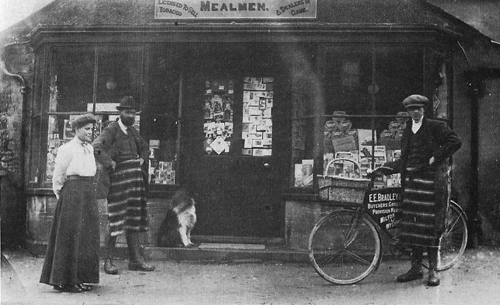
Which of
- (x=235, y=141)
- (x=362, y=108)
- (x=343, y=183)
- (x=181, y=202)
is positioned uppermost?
(x=362, y=108)

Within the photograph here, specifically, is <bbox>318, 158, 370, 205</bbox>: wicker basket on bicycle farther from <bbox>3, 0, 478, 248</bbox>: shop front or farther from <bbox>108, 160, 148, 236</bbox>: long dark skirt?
<bbox>108, 160, 148, 236</bbox>: long dark skirt

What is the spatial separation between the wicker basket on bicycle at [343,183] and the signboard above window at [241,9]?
86.9 inches

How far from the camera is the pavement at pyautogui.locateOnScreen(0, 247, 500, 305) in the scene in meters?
5.49

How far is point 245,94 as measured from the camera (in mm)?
8211

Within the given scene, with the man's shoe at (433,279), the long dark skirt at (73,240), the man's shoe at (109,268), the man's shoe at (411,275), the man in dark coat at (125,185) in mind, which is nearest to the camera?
the long dark skirt at (73,240)

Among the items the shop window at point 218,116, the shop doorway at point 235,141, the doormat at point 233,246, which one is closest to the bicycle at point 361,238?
the doormat at point 233,246

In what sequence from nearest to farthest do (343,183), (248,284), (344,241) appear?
(344,241), (248,284), (343,183)

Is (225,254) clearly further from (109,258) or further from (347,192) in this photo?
(347,192)

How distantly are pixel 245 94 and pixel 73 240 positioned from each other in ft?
12.0

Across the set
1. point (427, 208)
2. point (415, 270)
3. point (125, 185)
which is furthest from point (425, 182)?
point (125, 185)

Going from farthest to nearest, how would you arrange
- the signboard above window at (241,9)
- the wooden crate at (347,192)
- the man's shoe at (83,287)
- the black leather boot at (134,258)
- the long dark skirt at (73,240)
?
1. the signboard above window at (241,9)
2. the black leather boot at (134,258)
3. the wooden crate at (347,192)
4. the man's shoe at (83,287)
5. the long dark skirt at (73,240)

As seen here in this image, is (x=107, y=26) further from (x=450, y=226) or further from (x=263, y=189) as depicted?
(x=450, y=226)

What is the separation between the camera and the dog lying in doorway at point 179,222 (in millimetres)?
7492

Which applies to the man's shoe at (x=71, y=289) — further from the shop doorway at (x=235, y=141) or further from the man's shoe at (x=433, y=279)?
the man's shoe at (x=433, y=279)
